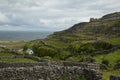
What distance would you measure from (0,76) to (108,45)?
5933 centimetres

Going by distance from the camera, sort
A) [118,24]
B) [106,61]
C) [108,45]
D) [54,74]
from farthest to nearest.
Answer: [118,24] < [108,45] < [106,61] < [54,74]

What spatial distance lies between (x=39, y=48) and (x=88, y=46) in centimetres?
1971

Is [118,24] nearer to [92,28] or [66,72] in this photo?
[92,28]

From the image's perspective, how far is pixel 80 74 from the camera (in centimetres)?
2722

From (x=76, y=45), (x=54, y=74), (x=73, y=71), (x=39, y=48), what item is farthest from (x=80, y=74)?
(x=39, y=48)

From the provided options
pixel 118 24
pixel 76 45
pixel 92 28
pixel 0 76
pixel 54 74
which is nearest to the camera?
pixel 0 76

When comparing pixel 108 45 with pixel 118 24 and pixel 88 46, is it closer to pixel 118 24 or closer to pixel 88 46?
pixel 88 46

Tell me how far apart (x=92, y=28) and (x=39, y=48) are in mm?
74124

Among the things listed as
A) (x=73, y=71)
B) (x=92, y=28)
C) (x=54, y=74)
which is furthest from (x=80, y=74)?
(x=92, y=28)

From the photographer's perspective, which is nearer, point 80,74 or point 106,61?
point 80,74

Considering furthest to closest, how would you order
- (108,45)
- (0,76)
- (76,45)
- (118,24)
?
(118,24)
(76,45)
(108,45)
(0,76)

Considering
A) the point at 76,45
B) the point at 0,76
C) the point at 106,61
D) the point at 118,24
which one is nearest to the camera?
the point at 0,76

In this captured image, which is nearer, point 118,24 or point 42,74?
point 42,74

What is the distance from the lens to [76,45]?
91.2 meters
